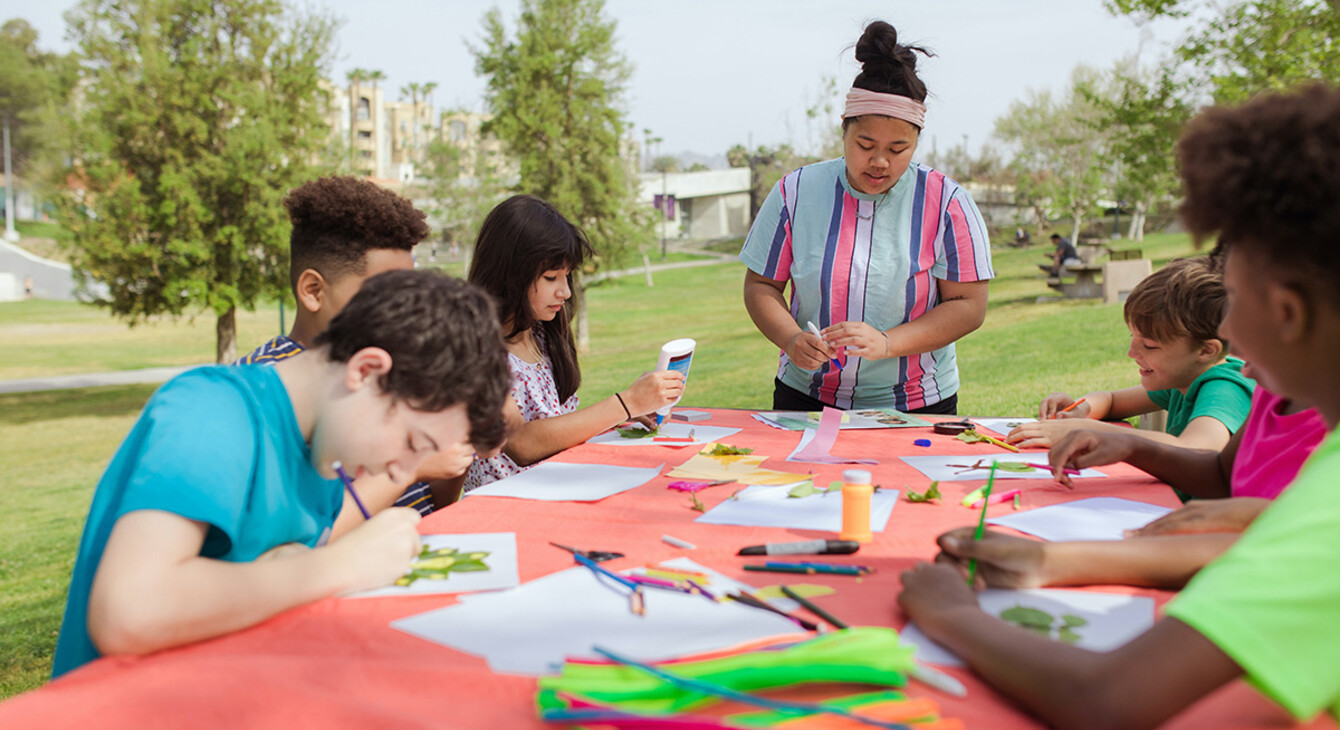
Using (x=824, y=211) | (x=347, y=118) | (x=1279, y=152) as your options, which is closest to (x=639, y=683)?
(x=1279, y=152)

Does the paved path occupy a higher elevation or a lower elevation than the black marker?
lower

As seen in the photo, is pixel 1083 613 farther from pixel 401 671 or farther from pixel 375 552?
pixel 375 552

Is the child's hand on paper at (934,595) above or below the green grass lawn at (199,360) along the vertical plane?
above

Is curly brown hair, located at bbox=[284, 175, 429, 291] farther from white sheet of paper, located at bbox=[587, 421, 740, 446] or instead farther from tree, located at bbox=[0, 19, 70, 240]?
tree, located at bbox=[0, 19, 70, 240]

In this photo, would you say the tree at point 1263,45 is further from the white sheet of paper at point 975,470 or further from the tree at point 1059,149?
the tree at point 1059,149

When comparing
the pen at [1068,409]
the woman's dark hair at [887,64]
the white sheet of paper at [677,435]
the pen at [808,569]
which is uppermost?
the woman's dark hair at [887,64]

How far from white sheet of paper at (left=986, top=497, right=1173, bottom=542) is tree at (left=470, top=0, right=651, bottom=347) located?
55.2 feet

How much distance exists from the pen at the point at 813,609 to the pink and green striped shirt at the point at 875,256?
189 centimetres

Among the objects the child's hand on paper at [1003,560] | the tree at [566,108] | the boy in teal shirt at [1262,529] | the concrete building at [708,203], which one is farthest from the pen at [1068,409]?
the concrete building at [708,203]

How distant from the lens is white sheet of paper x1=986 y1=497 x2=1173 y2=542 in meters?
1.76

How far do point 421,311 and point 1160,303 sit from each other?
6.72 ft

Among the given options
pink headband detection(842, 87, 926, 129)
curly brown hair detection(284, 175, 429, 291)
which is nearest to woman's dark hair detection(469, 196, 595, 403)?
curly brown hair detection(284, 175, 429, 291)

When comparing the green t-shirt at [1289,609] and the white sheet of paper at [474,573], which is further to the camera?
the white sheet of paper at [474,573]

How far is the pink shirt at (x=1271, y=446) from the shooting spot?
1829 mm
